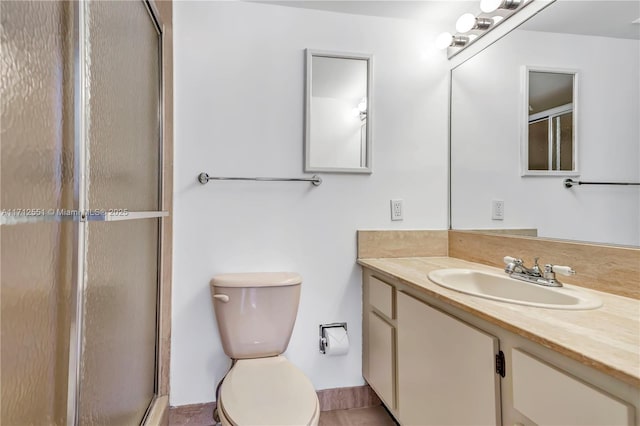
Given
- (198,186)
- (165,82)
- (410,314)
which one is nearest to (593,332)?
(410,314)

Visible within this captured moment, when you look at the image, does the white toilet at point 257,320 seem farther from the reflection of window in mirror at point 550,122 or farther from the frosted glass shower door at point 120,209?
the reflection of window in mirror at point 550,122

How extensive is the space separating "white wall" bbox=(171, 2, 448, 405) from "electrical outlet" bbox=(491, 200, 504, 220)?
0.26 metres

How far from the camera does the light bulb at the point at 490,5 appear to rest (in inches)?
55.4

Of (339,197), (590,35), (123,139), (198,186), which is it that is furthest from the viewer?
(339,197)

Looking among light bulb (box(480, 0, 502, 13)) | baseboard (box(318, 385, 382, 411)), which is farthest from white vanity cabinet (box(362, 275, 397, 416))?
light bulb (box(480, 0, 502, 13))

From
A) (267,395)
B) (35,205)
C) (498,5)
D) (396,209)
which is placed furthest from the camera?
(396,209)

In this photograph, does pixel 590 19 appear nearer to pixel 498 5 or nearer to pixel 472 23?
pixel 498 5

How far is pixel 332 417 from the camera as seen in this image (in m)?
1.62

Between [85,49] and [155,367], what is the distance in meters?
1.31

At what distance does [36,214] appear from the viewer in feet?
1.99

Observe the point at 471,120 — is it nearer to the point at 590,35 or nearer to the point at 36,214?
the point at 590,35

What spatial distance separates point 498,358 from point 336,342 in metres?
0.90

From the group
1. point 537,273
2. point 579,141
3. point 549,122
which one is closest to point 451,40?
point 549,122

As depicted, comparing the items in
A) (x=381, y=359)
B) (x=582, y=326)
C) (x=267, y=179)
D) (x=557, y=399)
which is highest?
(x=267, y=179)
